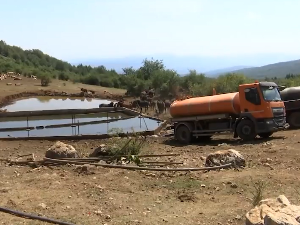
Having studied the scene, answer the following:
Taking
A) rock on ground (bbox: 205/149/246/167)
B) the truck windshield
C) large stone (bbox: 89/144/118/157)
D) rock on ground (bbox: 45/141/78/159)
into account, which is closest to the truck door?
the truck windshield

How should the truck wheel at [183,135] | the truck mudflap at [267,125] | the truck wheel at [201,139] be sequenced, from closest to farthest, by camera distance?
the truck mudflap at [267,125]
the truck wheel at [183,135]
the truck wheel at [201,139]

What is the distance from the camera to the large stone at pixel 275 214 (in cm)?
506

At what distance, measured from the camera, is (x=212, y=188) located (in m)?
8.88

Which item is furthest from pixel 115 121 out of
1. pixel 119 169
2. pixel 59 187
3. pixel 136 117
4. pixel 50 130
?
pixel 59 187

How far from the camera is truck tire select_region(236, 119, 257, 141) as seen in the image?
52.3ft

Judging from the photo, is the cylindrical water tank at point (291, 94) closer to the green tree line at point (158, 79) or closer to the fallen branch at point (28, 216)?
the green tree line at point (158, 79)

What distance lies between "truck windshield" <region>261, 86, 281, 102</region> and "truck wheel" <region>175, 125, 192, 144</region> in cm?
328

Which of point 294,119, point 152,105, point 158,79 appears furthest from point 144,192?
point 158,79

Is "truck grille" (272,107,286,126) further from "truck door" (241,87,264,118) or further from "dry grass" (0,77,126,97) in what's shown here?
"dry grass" (0,77,126,97)

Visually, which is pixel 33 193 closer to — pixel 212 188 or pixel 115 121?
pixel 212 188

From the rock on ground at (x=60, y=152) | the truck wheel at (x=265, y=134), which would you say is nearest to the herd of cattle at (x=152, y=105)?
the truck wheel at (x=265, y=134)

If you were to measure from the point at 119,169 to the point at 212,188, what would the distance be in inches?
104

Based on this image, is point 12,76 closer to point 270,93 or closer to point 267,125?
point 270,93

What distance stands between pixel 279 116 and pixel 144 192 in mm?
8795
